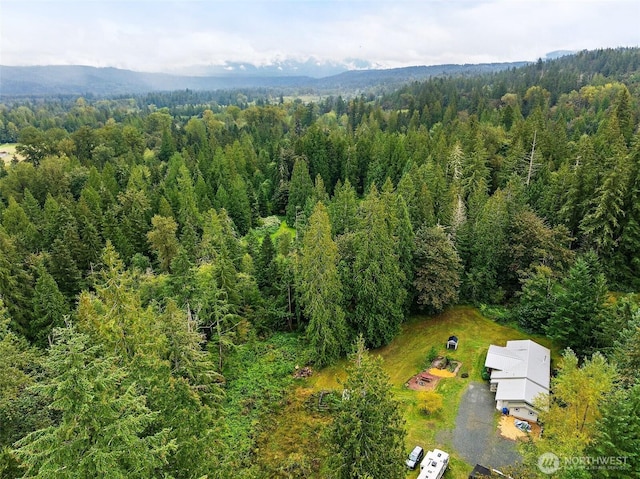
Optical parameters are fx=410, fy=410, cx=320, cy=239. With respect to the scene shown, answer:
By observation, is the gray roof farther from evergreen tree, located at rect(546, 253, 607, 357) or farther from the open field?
evergreen tree, located at rect(546, 253, 607, 357)

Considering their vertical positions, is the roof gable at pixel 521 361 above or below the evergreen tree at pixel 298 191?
below

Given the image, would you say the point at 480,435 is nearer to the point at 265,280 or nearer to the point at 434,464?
the point at 434,464

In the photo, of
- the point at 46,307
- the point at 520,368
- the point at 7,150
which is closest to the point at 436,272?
the point at 520,368

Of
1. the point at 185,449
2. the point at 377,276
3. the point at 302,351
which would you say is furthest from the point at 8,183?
the point at 185,449

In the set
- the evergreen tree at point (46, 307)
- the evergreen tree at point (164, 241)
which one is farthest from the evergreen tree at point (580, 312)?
the evergreen tree at point (46, 307)

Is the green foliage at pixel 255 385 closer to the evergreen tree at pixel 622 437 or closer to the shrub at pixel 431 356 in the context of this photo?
the shrub at pixel 431 356

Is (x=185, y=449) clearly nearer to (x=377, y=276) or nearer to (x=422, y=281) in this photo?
(x=377, y=276)
